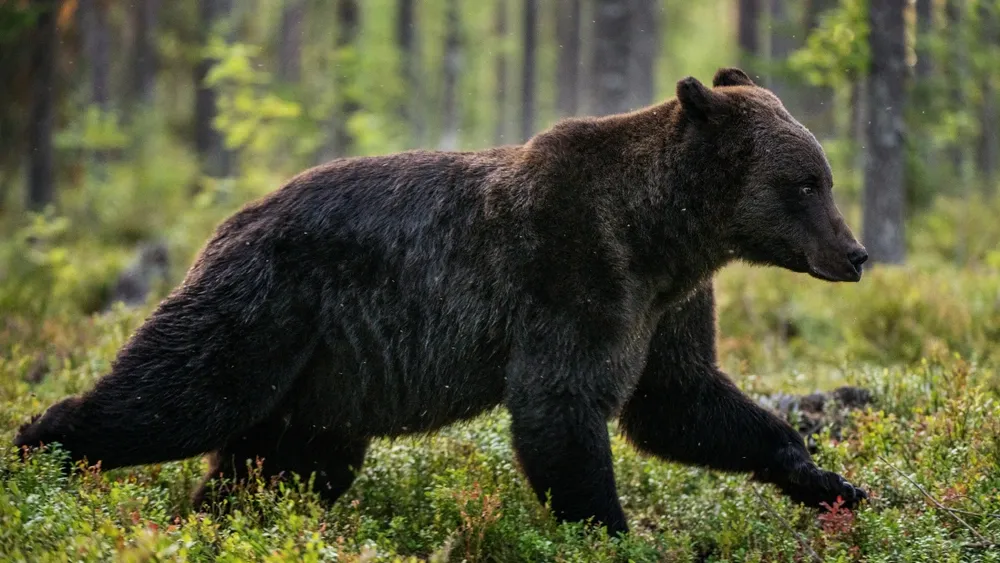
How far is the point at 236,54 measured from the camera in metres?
14.6

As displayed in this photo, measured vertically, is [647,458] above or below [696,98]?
below

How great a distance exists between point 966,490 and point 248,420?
3535 millimetres

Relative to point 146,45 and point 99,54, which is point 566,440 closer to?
point 99,54

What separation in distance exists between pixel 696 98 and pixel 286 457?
2.88 meters

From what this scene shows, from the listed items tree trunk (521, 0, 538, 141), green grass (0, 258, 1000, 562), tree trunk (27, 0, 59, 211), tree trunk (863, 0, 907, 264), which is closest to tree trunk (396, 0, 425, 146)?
tree trunk (521, 0, 538, 141)

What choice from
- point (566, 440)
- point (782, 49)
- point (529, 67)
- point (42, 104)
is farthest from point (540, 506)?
point (529, 67)

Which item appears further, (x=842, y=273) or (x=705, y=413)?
(x=705, y=413)

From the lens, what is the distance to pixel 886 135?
12438 mm

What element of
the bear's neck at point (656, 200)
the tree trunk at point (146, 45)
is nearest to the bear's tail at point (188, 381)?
the bear's neck at point (656, 200)

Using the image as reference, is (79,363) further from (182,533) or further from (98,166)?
(98,166)

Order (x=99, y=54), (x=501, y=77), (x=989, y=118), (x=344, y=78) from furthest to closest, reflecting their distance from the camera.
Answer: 1. (x=501, y=77)
2. (x=99, y=54)
3. (x=989, y=118)
4. (x=344, y=78)

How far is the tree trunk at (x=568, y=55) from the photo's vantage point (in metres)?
41.9

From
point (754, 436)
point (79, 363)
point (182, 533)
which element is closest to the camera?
point (182, 533)

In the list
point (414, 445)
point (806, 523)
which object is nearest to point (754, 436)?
point (806, 523)
